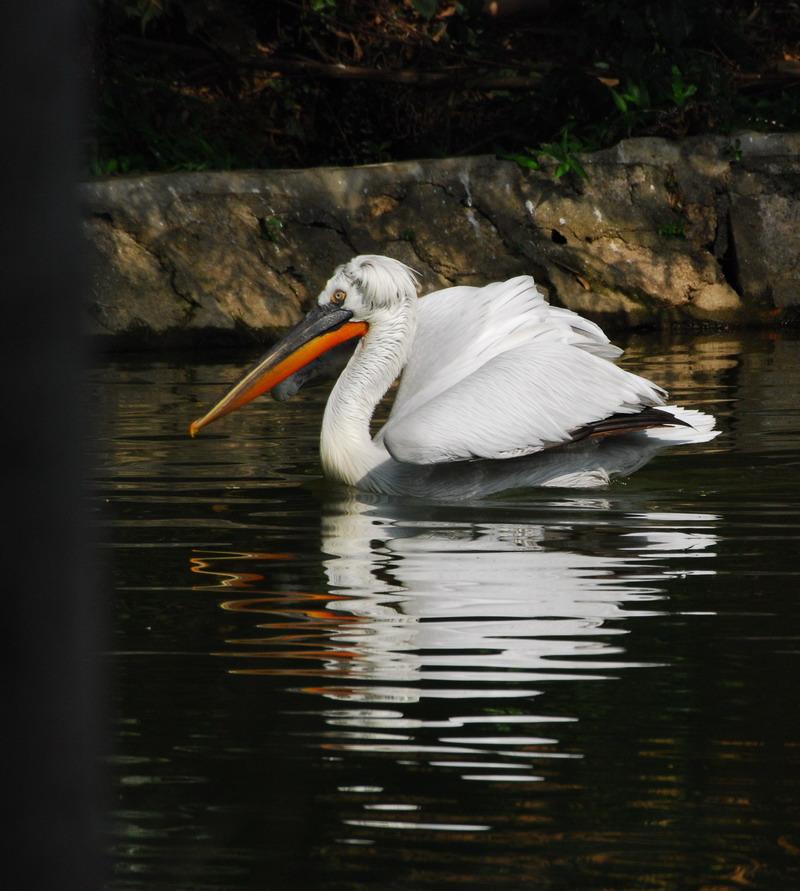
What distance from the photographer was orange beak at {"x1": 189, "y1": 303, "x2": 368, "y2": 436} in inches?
206

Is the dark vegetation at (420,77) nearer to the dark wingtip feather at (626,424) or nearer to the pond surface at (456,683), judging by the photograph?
the dark wingtip feather at (626,424)

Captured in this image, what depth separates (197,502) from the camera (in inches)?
185

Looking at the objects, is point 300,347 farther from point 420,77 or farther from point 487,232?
point 420,77

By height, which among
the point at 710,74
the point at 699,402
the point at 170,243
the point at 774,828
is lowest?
the point at 774,828

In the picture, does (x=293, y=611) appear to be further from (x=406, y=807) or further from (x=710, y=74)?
(x=710, y=74)

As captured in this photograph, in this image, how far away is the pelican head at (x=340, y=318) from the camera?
5203 mm

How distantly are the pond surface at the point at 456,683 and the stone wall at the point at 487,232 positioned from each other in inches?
173

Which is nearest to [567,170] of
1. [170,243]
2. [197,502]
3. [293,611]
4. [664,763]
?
[170,243]

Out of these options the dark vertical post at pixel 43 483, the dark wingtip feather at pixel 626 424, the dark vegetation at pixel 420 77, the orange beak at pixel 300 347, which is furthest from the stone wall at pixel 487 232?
the dark vertical post at pixel 43 483

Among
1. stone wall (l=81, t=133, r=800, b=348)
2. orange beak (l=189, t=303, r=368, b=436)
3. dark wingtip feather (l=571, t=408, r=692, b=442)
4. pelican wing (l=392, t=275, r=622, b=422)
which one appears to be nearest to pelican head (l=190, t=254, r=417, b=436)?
orange beak (l=189, t=303, r=368, b=436)

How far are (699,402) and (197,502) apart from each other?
275 cm

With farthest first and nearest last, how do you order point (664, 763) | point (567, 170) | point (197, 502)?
point (567, 170) → point (197, 502) → point (664, 763)

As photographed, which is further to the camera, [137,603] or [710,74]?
[710,74]

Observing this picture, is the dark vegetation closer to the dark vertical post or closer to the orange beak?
the orange beak
